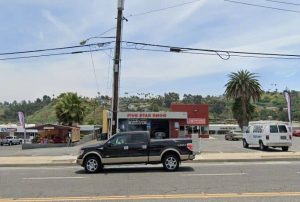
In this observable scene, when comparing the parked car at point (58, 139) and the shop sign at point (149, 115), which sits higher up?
the shop sign at point (149, 115)

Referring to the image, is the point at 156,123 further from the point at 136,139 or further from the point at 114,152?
the point at 114,152

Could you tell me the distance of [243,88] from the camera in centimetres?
7981

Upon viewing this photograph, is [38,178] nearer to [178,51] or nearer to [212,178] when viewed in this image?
[212,178]

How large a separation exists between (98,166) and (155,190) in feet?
20.8

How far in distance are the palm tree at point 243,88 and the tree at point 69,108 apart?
26.1m

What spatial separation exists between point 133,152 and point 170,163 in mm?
1556

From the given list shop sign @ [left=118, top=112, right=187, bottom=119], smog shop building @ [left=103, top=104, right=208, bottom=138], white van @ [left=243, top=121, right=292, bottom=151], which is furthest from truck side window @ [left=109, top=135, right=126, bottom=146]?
shop sign @ [left=118, top=112, right=187, bottom=119]

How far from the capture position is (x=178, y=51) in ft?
88.5

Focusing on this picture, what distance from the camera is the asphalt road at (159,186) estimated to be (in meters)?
11.5

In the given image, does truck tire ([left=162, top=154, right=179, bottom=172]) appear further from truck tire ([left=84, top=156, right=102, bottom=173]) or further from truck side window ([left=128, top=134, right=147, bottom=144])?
truck tire ([left=84, top=156, right=102, bottom=173])

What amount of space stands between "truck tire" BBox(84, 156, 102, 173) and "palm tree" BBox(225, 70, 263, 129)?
63.8m

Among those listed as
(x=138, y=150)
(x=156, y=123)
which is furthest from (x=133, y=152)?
(x=156, y=123)

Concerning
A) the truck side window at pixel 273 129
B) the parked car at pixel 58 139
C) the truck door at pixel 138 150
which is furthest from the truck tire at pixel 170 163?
the parked car at pixel 58 139

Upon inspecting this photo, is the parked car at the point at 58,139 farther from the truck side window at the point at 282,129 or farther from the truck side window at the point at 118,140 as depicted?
the truck side window at the point at 118,140
